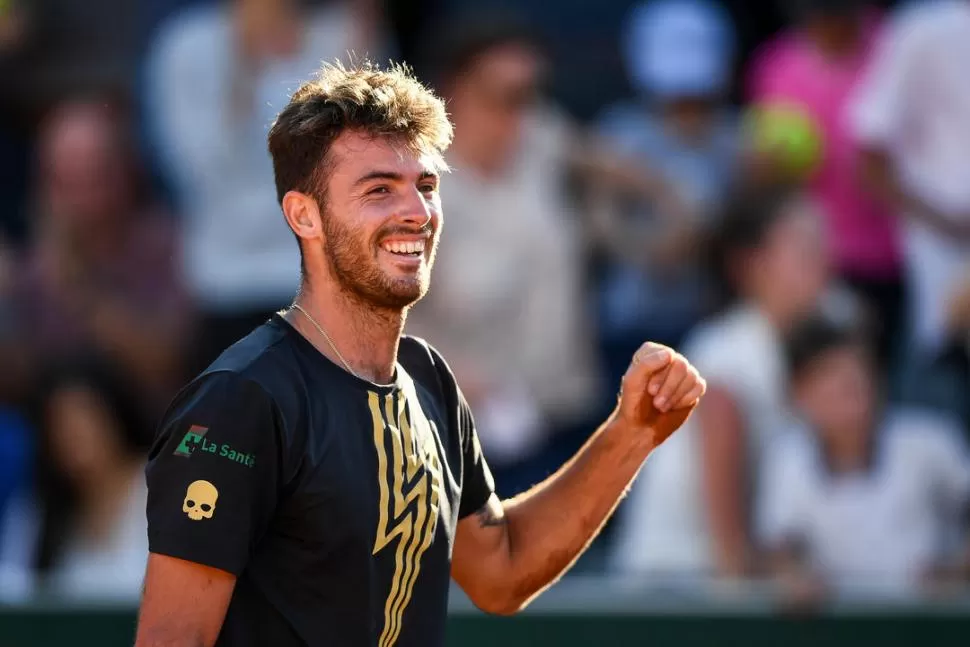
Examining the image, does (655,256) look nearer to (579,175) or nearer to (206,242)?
(579,175)

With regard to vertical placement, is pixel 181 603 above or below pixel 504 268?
below

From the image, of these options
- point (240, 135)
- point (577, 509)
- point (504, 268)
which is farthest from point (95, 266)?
point (577, 509)

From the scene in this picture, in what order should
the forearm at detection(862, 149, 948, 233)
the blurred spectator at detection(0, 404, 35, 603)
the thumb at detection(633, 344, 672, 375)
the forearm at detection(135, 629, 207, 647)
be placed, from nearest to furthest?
the forearm at detection(135, 629, 207, 647), the thumb at detection(633, 344, 672, 375), the forearm at detection(862, 149, 948, 233), the blurred spectator at detection(0, 404, 35, 603)

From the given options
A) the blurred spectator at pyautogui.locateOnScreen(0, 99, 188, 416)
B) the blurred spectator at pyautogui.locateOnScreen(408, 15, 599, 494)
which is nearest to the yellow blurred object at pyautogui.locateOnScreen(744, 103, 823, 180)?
the blurred spectator at pyautogui.locateOnScreen(408, 15, 599, 494)

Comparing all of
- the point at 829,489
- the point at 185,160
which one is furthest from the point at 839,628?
the point at 185,160

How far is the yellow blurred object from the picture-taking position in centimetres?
670

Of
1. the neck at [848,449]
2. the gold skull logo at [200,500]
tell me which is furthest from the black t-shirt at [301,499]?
the neck at [848,449]

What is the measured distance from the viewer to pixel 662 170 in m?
6.94

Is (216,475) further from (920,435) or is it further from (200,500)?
(920,435)

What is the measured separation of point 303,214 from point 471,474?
70 centimetres

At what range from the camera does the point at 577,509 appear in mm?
3301

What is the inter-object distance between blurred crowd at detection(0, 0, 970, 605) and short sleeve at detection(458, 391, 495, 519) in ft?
9.32

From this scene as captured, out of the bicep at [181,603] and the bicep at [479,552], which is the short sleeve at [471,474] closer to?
the bicep at [479,552]

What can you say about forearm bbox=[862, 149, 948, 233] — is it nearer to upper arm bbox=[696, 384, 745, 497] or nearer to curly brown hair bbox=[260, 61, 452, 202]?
upper arm bbox=[696, 384, 745, 497]
